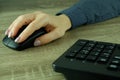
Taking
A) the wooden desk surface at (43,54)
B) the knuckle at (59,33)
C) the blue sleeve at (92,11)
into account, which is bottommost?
the wooden desk surface at (43,54)

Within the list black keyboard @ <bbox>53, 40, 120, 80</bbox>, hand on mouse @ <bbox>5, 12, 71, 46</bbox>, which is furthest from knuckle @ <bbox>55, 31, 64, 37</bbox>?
black keyboard @ <bbox>53, 40, 120, 80</bbox>

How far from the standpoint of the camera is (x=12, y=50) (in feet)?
1.98

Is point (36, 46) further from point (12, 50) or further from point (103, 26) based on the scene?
point (103, 26)

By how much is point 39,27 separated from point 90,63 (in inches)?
9.8

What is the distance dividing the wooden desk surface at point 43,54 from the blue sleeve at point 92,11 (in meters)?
0.03

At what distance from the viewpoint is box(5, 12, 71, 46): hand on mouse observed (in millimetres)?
612

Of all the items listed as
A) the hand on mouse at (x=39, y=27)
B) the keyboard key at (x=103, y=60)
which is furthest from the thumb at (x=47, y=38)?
the keyboard key at (x=103, y=60)

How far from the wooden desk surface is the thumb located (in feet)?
0.04

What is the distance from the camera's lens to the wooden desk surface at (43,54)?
0.47 meters

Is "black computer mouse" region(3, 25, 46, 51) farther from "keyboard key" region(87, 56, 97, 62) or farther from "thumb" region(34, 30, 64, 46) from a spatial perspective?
"keyboard key" region(87, 56, 97, 62)

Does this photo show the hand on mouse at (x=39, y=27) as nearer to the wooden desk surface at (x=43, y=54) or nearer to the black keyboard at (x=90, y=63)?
the wooden desk surface at (x=43, y=54)

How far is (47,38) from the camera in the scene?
0.64 m

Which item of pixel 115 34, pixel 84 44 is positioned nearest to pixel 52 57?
pixel 84 44

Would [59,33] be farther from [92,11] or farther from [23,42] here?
[92,11]
